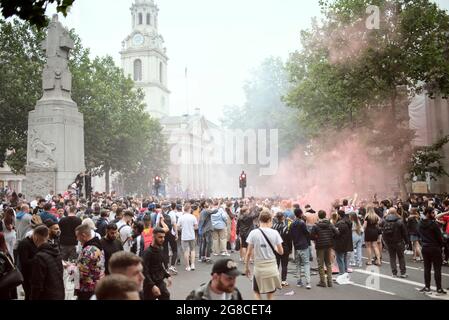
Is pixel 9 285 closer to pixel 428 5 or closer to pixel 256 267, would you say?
pixel 256 267

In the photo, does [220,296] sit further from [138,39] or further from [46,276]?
[138,39]

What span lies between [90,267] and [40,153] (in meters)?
17.9

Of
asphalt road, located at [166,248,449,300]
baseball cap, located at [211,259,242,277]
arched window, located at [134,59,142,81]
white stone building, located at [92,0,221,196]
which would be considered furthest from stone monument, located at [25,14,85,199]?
arched window, located at [134,59,142,81]

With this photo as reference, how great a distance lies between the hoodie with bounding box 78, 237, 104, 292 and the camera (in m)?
6.03

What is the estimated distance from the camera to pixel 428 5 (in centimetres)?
2355

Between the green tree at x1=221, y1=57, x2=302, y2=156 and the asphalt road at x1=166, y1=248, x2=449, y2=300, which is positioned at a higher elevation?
the green tree at x1=221, y1=57, x2=302, y2=156

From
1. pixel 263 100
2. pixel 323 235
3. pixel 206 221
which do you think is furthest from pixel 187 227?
pixel 263 100

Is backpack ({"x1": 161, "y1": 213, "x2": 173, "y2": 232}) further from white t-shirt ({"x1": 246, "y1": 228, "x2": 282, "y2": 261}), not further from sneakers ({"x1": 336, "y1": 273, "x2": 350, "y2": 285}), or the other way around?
white t-shirt ({"x1": 246, "y1": 228, "x2": 282, "y2": 261})

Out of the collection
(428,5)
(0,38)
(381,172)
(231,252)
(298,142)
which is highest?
(0,38)

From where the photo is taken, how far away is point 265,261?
793 cm

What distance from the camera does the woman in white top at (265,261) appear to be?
25.5ft

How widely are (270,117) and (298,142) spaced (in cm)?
744
